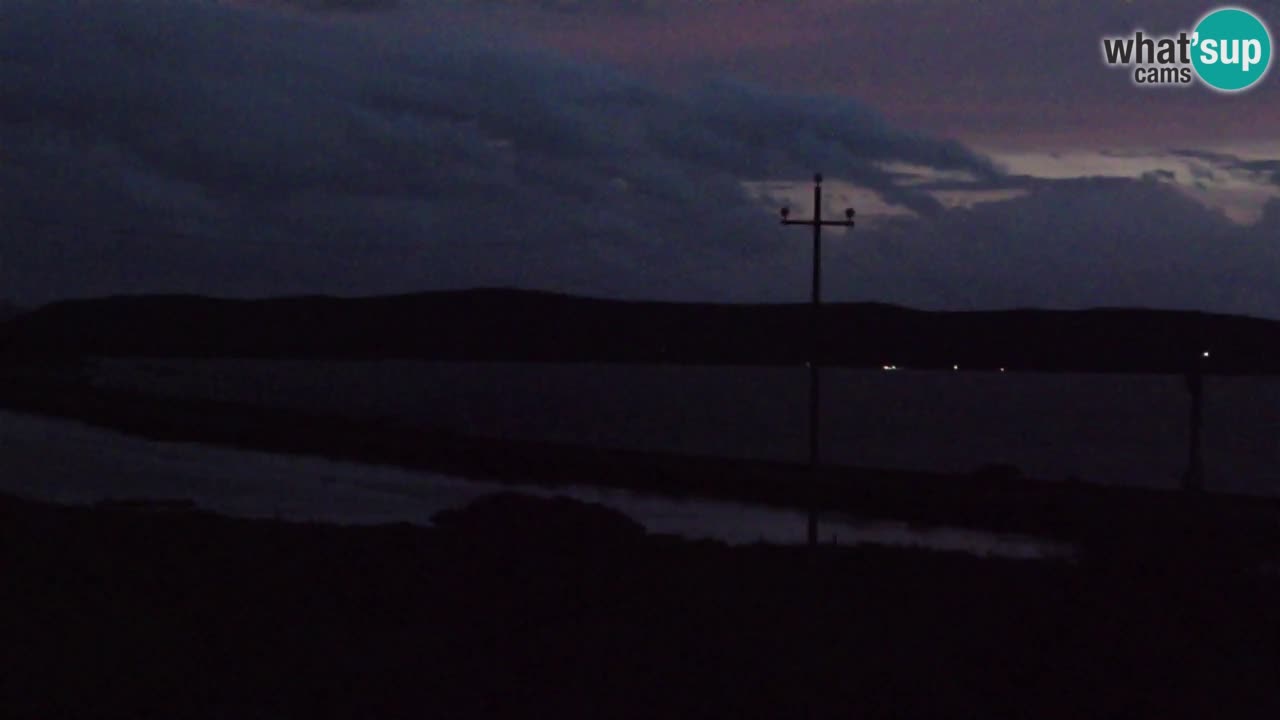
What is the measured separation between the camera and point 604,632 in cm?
1416

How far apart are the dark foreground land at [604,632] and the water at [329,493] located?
9319mm

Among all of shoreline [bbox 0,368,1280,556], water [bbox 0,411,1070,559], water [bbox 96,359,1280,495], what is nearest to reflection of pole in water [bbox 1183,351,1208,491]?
shoreline [bbox 0,368,1280,556]

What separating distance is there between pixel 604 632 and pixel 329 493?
2818 centimetres

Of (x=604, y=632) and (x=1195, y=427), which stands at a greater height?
(x=1195, y=427)

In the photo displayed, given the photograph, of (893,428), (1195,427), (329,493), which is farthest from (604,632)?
(893,428)

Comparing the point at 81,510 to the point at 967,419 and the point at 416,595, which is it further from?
the point at 967,419

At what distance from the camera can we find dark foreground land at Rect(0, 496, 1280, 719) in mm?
11305

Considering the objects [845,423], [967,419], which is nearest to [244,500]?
[845,423]

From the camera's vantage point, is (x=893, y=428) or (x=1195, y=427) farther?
(x=893, y=428)

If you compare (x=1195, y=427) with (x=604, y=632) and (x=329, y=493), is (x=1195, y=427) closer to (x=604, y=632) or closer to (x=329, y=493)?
(x=329, y=493)

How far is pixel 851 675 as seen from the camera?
12.1 m

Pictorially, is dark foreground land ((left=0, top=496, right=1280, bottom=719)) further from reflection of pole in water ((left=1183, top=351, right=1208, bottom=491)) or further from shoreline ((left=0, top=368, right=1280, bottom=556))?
reflection of pole in water ((left=1183, top=351, right=1208, bottom=491))

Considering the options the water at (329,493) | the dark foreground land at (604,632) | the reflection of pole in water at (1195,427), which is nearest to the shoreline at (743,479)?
the reflection of pole in water at (1195,427)

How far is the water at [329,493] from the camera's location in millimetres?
32750
